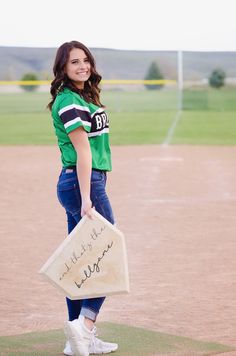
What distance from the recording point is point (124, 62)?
126 ft

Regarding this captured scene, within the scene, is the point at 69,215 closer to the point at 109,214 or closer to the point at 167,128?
the point at 109,214

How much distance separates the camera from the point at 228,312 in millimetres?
7742

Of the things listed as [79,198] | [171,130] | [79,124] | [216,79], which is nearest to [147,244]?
[79,198]

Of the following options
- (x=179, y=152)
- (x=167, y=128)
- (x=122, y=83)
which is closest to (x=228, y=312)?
(x=179, y=152)

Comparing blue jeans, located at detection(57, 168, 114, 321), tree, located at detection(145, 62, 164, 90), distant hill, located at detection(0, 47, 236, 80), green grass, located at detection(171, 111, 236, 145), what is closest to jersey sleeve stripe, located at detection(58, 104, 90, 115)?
blue jeans, located at detection(57, 168, 114, 321)

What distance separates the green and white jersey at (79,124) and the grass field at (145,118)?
18.2 m

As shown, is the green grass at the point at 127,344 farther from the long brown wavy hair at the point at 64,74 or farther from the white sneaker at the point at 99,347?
the long brown wavy hair at the point at 64,74

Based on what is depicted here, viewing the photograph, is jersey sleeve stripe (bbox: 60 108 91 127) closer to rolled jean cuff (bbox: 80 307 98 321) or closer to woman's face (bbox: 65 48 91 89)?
woman's face (bbox: 65 48 91 89)

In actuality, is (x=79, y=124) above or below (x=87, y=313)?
above

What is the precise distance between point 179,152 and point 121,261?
1561 centimetres

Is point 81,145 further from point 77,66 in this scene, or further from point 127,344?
point 127,344

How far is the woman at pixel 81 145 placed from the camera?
20.1 feet

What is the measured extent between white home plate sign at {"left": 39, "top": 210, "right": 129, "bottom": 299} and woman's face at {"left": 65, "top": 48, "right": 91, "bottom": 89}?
770mm

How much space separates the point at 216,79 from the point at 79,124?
111 feet
